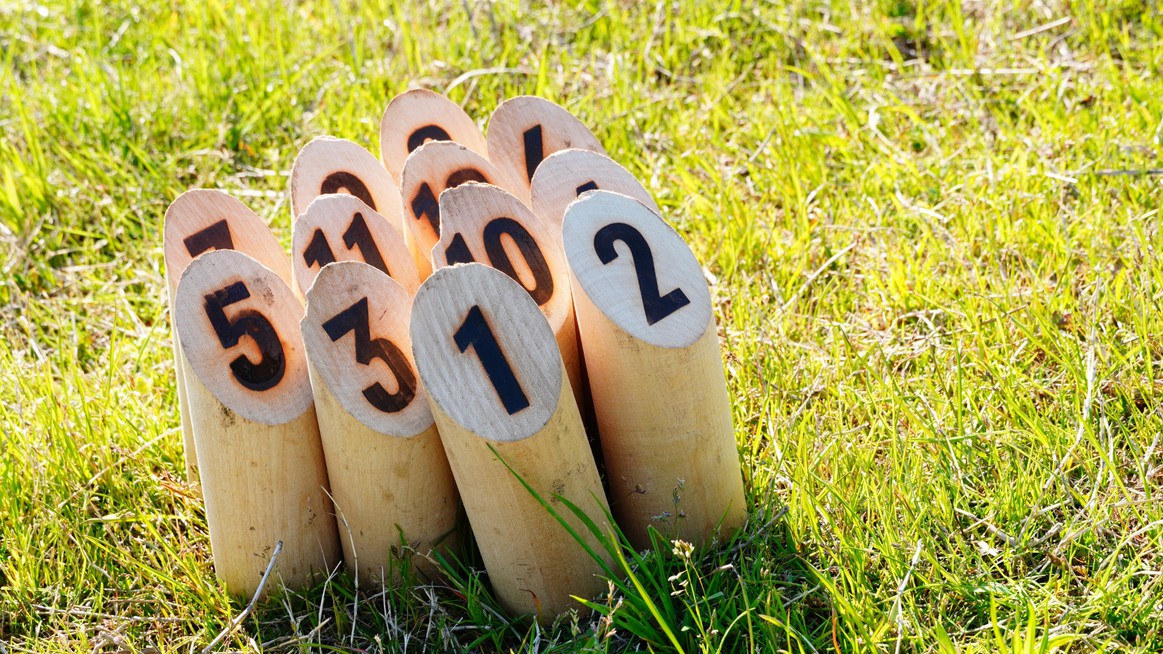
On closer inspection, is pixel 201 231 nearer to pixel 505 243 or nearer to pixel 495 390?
pixel 505 243

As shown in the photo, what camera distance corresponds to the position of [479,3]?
13.6 ft

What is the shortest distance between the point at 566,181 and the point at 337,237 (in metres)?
0.44

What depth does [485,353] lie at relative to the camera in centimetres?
171

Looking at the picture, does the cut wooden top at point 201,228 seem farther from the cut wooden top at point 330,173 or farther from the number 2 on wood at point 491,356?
the number 2 on wood at point 491,356

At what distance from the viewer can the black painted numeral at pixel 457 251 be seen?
190cm

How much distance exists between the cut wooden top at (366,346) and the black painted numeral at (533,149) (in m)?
0.59

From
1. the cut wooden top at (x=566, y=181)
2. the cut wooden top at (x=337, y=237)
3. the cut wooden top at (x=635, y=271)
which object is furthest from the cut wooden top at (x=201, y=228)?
the cut wooden top at (x=635, y=271)

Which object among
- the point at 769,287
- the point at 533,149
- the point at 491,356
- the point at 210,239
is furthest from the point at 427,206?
the point at 769,287

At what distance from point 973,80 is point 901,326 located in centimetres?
133

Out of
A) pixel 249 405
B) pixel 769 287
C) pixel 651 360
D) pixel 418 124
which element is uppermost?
pixel 418 124

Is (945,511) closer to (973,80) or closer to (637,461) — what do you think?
(637,461)

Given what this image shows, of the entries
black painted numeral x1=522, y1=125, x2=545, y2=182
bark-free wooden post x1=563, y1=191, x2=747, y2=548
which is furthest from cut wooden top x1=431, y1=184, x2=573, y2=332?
black painted numeral x1=522, y1=125, x2=545, y2=182

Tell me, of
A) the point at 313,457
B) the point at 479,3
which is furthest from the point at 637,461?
the point at 479,3

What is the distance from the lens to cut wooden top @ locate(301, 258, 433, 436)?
5.70 ft
